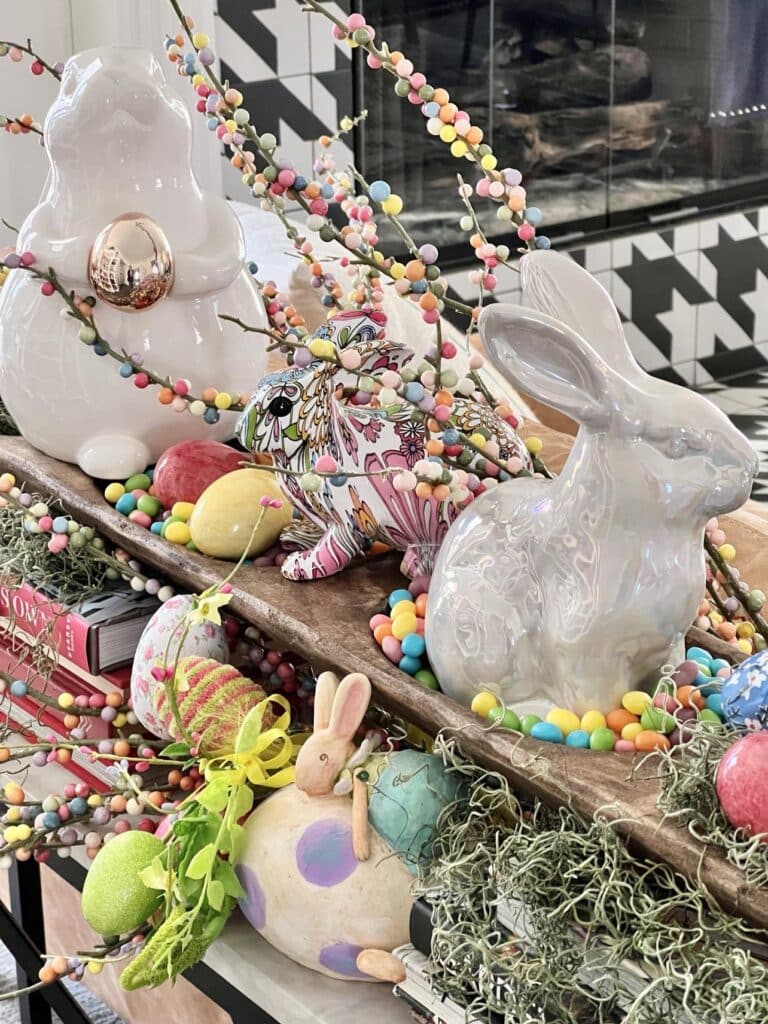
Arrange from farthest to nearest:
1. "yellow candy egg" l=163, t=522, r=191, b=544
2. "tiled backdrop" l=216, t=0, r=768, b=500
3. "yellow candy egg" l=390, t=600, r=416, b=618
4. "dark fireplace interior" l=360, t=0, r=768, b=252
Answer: "dark fireplace interior" l=360, t=0, r=768, b=252
"tiled backdrop" l=216, t=0, r=768, b=500
"yellow candy egg" l=163, t=522, r=191, b=544
"yellow candy egg" l=390, t=600, r=416, b=618

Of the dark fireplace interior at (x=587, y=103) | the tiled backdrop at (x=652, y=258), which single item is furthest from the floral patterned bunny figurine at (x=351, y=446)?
the dark fireplace interior at (x=587, y=103)

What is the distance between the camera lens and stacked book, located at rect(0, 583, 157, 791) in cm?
95

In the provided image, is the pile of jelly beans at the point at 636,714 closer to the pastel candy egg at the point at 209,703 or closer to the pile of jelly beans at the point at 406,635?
the pile of jelly beans at the point at 406,635

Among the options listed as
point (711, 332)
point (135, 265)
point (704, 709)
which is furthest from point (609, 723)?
point (711, 332)

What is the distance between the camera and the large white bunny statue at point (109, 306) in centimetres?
95

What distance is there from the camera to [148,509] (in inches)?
37.9

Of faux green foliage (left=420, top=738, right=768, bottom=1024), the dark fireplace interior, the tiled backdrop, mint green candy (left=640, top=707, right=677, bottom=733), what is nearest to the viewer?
faux green foliage (left=420, top=738, right=768, bottom=1024)

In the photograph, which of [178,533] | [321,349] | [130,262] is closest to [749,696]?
[321,349]

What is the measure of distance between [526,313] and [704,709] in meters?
0.24

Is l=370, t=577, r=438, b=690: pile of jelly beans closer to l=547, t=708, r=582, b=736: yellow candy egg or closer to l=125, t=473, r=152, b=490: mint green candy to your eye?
l=547, t=708, r=582, b=736: yellow candy egg

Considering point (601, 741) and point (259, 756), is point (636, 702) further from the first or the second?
point (259, 756)

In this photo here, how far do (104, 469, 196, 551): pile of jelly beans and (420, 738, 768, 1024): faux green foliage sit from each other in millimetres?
286

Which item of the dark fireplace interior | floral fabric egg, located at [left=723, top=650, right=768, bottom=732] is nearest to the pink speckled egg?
floral fabric egg, located at [left=723, top=650, right=768, bottom=732]

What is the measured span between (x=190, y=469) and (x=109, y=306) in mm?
132
